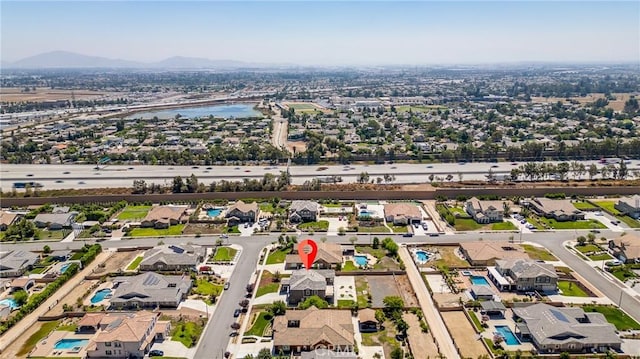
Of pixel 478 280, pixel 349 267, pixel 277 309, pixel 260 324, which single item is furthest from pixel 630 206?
pixel 260 324

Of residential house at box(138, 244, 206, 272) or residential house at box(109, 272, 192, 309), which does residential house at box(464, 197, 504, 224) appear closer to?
residential house at box(138, 244, 206, 272)

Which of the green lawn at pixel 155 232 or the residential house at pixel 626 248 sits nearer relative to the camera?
the residential house at pixel 626 248

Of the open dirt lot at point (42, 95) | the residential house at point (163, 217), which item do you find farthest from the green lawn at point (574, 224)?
the open dirt lot at point (42, 95)

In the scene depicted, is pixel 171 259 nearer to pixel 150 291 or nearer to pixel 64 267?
pixel 150 291

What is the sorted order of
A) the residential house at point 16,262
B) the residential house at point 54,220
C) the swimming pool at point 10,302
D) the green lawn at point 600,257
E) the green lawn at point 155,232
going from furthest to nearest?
the residential house at point 54,220, the green lawn at point 155,232, the green lawn at point 600,257, the residential house at point 16,262, the swimming pool at point 10,302

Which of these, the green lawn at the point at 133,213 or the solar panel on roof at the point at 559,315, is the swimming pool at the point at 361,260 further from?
the green lawn at the point at 133,213

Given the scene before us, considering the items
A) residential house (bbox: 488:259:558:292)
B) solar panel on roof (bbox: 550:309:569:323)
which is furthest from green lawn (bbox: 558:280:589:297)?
solar panel on roof (bbox: 550:309:569:323)
